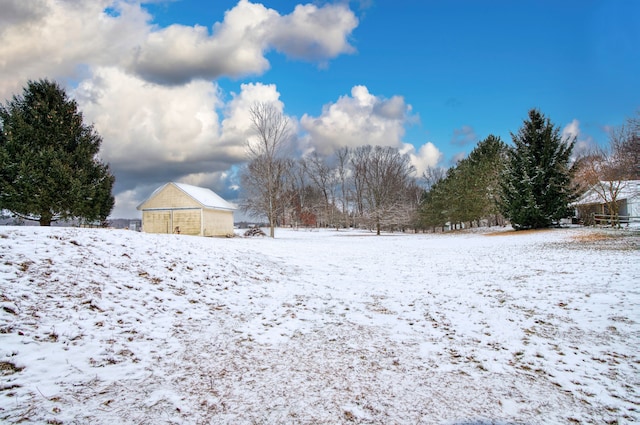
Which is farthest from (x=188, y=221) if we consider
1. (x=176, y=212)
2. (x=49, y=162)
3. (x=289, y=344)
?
(x=289, y=344)

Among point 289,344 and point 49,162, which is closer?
point 289,344

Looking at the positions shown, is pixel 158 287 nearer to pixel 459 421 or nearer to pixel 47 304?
pixel 47 304

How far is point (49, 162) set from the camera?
1770 centimetres

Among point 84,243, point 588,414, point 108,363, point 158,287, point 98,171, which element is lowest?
point 588,414

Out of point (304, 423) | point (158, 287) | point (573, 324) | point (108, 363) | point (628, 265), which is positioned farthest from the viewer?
point (628, 265)

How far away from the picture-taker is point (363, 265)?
12.4 meters

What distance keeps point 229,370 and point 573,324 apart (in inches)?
219

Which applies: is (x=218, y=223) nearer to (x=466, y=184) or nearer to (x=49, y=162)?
(x=49, y=162)

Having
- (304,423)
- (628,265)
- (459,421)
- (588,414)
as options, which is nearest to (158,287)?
(304,423)

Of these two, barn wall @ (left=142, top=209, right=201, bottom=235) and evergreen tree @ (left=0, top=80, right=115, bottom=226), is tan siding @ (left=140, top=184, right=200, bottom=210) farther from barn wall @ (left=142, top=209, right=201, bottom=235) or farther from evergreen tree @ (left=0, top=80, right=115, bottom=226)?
evergreen tree @ (left=0, top=80, right=115, bottom=226)

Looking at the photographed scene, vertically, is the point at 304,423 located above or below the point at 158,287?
below

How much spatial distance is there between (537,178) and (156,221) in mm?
30100

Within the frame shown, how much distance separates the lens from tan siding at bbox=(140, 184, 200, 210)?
25.4 metres

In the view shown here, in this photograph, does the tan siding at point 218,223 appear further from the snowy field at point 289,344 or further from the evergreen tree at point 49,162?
the snowy field at point 289,344
